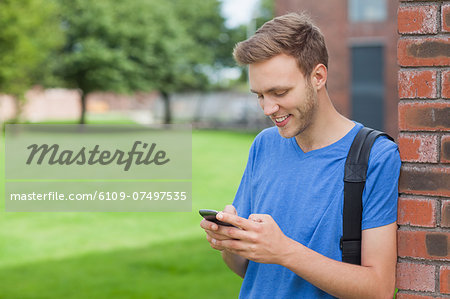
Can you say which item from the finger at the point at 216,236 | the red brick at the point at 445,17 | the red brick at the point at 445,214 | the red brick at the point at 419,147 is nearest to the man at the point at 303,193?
the finger at the point at 216,236

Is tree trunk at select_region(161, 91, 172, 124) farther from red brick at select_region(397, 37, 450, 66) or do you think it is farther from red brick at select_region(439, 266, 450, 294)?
red brick at select_region(439, 266, 450, 294)

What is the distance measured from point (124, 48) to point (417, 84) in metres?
39.0

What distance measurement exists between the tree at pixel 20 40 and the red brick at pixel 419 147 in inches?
1149

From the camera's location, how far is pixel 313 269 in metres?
1.87

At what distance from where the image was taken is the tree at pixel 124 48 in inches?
1492

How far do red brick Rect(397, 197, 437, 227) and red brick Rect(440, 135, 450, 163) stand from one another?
0.15 m

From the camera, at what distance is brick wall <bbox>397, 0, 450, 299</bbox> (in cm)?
205

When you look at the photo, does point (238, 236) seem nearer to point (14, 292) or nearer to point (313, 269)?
point (313, 269)

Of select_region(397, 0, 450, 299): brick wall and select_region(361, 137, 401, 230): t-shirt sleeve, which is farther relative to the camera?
select_region(397, 0, 450, 299): brick wall

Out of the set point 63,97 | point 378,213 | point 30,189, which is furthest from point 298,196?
point 63,97

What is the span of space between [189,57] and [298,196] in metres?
46.5

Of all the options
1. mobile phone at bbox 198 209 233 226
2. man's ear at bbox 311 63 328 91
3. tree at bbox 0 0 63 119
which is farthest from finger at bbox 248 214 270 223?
tree at bbox 0 0 63 119

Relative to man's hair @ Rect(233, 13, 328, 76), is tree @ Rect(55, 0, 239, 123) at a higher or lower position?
higher

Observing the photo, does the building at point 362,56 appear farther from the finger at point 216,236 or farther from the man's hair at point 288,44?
the finger at point 216,236
